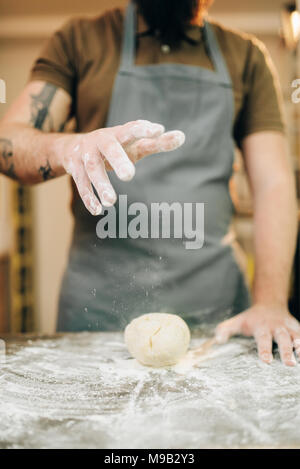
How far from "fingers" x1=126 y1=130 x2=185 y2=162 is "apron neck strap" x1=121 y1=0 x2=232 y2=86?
0.40m

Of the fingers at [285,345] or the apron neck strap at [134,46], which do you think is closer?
the fingers at [285,345]

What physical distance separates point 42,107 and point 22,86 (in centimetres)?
10

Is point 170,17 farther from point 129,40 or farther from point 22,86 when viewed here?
point 22,86

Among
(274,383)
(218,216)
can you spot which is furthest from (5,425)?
(218,216)

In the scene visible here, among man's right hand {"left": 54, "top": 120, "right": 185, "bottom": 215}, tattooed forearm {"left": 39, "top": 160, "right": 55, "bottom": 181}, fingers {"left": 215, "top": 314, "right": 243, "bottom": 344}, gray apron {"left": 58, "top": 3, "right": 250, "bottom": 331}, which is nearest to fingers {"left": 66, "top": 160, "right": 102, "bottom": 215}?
man's right hand {"left": 54, "top": 120, "right": 185, "bottom": 215}

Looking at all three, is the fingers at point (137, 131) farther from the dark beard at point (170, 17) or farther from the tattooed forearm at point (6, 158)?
the dark beard at point (170, 17)

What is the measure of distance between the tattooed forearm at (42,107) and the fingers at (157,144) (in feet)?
1.16

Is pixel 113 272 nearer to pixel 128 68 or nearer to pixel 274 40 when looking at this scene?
pixel 128 68

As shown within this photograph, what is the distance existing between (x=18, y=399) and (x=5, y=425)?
0.25ft

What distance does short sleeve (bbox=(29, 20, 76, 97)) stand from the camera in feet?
3.01

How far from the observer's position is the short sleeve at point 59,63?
0.92 m

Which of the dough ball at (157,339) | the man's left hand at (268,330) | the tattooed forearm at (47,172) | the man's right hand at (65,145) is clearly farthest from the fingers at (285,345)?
the tattooed forearm at (47,172)

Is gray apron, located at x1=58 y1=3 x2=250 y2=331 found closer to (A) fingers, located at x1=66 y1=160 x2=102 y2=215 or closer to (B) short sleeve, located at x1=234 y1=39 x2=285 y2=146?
(B) short sleeve, located at x1=234 y1=39 x2=285 y2=146
